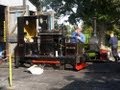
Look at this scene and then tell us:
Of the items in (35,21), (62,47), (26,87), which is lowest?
(26,87)

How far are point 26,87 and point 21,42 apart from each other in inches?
186

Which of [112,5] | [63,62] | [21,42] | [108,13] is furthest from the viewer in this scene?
[108,13]

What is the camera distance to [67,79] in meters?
13.9

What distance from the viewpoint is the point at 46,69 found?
1642 cm

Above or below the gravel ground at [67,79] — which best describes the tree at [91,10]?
above

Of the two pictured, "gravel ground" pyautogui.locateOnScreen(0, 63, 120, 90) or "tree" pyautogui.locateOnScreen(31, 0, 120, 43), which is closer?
"gravel ground" pyautogui.locateOnScreen(0, 63, 120, 90)

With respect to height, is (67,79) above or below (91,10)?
below

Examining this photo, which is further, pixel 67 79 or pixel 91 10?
pixel 91 10

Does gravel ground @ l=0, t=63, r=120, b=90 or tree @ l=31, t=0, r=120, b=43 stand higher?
tree @ l=31, t=0, r=120, b=43

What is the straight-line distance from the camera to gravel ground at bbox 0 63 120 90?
495 inches

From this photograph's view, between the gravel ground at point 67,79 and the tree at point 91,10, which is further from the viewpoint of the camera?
the tree at point 91,10

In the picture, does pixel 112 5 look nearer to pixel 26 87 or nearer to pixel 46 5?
pixel 46 5

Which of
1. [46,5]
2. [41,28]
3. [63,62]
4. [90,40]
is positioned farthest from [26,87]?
[46,5]

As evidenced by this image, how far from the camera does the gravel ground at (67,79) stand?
12.6 metres
